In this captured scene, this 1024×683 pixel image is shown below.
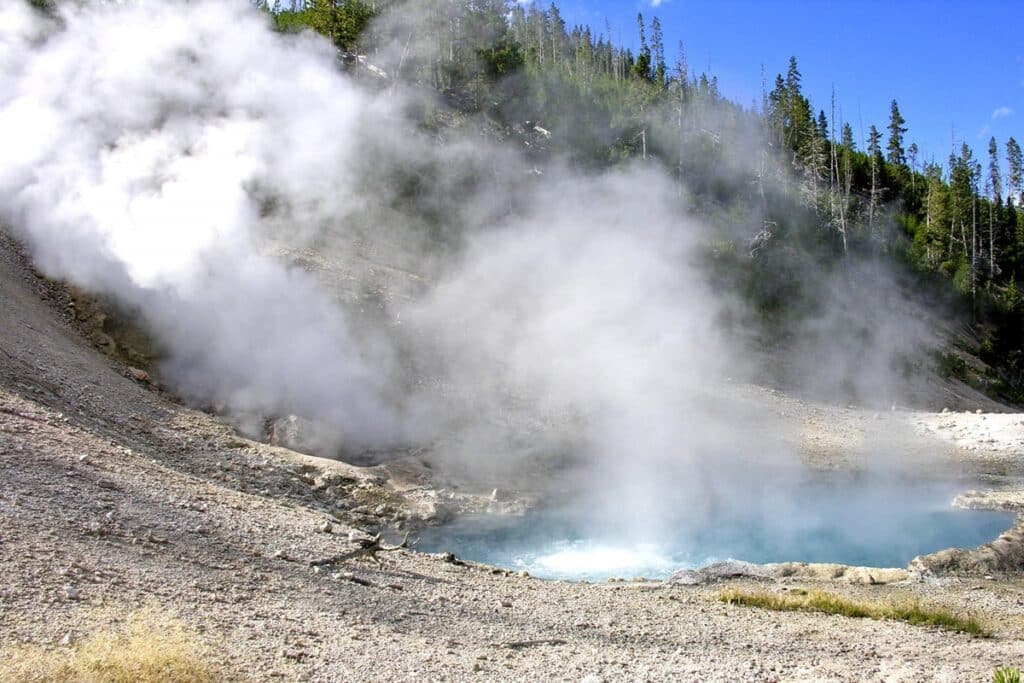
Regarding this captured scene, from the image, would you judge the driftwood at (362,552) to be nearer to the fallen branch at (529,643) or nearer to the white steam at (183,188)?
the fallen branch at (529,643)

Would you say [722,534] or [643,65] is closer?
[722,534]

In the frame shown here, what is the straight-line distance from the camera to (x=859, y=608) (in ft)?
32.7

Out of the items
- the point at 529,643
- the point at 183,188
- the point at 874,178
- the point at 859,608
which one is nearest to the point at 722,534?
the point at 859,608

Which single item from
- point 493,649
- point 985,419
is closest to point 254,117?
point 493,649

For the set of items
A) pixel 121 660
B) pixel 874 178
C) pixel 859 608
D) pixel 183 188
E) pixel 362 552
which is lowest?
pixel 121 660

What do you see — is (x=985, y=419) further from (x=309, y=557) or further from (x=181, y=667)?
(x=181, y=667)

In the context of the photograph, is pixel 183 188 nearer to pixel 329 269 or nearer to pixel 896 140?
pixel 329 269

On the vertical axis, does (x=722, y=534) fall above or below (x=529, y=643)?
above

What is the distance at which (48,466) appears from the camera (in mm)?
9578

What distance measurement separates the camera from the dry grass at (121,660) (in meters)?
5.28

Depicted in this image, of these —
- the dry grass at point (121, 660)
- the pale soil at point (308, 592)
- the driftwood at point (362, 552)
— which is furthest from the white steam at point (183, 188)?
the dry grass at point (121, 660)

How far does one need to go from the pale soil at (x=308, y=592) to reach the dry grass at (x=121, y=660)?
21 centimetres

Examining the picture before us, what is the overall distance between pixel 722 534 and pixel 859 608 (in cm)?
555

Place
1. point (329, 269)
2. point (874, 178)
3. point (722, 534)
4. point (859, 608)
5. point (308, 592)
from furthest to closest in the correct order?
point (874, 178) → point (329, 269) → point (722, 534) → point (859, 608) → point (308, 592)
